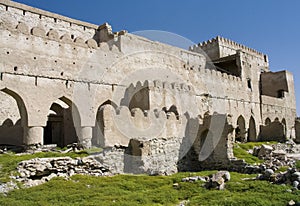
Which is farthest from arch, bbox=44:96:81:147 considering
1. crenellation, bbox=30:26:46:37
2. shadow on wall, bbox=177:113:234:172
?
shadow on wall, bbox=177:113:234:172

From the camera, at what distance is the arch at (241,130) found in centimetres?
3158

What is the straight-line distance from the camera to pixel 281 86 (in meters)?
38.8

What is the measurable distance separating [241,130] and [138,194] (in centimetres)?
2502

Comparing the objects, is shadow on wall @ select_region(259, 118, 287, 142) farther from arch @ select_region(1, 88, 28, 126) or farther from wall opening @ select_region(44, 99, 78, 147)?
arch @ select_region(1, 88, 28, 126)

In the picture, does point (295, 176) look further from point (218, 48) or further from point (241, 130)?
point (218, 48)

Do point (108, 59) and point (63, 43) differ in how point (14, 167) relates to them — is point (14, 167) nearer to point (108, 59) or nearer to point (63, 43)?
point (63, 43)

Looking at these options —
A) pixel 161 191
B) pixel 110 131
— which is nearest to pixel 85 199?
pixel 161 191

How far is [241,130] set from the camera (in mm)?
32281

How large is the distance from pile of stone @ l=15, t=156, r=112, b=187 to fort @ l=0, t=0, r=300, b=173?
71 cm

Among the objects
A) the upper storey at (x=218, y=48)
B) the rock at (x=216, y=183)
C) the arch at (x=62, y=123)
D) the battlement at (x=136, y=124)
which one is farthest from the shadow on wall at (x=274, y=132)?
the rock at (x=216, y=183)

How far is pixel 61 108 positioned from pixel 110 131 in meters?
8.55

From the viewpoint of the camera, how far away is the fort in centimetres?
1481

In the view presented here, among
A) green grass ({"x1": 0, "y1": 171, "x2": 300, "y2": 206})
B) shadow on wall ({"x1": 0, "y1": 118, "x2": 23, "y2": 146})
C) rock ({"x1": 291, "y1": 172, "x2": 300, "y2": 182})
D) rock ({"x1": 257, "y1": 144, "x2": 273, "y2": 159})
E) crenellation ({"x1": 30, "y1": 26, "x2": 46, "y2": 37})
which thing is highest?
crenellation ({"x1": 30, "y1": 26, "x2": 46, "y2": 37})

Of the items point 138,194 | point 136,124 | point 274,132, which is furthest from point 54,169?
point 274,132
